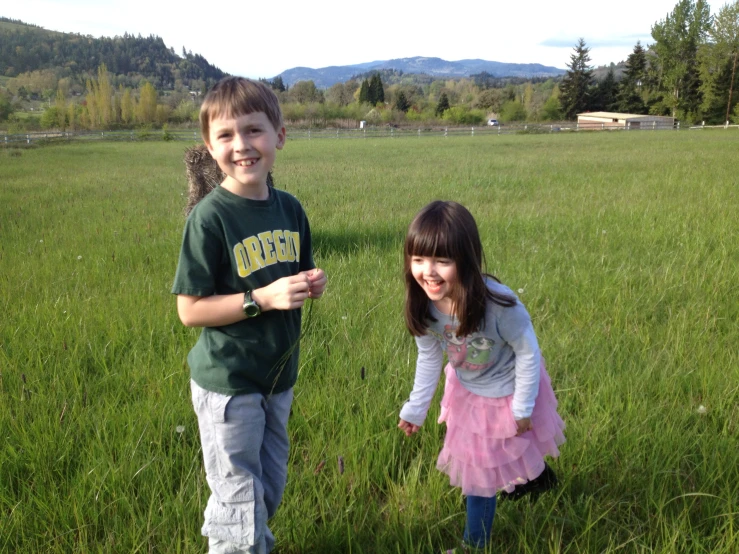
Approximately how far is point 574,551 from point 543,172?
1175 centimetres

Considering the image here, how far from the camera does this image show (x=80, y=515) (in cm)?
195

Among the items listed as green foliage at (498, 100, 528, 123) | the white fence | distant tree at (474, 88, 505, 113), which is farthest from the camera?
distant tree at (474, 88, 505, 113)

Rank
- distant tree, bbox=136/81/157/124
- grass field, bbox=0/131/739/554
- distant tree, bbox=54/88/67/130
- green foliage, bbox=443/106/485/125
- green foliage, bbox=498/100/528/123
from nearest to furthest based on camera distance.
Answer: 1. grass field, bbox=0/131/739/554
2. distant tree, bbox=54/88/67/130
3. distant tree, bbox=136/81/157/124
4. green foliage, bbox=443/106/485/125
5. green foliage, bbox=498/100/528/123

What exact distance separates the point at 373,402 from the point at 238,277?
1.19m

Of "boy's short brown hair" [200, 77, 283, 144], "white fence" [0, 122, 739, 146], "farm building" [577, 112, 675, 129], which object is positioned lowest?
"boy's short brown hair" [200, 77, 283, 144]

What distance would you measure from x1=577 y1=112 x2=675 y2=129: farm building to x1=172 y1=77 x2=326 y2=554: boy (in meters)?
56.9

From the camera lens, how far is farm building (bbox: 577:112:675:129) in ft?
176

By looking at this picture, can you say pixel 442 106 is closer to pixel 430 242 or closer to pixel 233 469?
pixel 430 242

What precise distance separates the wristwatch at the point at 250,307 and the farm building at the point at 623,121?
187 ft

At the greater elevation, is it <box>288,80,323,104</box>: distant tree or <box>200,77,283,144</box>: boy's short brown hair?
<box>288,80,323,104</box>: distant tree

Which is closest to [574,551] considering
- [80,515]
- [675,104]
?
[80,515]

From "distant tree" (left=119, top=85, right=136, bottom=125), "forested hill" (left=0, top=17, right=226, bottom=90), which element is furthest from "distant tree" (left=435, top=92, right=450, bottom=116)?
"forested hill" (left=0, top=17, right=226, bottom=90)

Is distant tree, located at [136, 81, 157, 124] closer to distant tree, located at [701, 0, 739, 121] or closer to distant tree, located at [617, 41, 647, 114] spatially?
distant tree, located at [617, 41, 647, 114]

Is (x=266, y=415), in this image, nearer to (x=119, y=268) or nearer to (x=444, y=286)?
(x=444, y=286)
